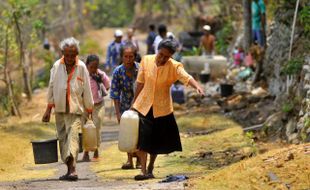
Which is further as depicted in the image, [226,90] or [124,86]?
[226,90]

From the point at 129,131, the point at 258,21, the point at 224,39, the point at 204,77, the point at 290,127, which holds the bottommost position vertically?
the point at 204,77

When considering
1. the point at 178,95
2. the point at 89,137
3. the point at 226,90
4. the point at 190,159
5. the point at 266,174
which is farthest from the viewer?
the point at 178,95

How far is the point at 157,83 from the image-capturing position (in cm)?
1009

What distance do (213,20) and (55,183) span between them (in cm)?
2150

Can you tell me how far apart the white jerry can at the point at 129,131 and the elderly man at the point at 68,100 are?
714 mm

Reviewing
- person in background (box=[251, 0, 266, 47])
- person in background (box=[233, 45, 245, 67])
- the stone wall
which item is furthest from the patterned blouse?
person in background (box=[233, 45, 245, 67])

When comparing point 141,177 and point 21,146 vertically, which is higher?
point 141,177

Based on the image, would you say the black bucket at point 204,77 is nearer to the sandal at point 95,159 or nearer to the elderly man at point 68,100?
the sandal at point 95,159

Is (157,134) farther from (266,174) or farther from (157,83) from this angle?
(266,174)

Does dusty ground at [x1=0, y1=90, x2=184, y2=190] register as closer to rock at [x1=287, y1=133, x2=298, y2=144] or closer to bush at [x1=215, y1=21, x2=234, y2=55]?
rock at [x1=287, y1=133, x2=298, y2=144]

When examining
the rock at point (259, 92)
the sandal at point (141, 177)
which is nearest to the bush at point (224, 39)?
the rock at point (259, 92)

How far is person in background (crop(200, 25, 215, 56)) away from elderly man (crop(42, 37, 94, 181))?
46.6 ft

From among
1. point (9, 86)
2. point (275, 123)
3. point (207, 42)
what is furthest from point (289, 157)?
point (207, 42)

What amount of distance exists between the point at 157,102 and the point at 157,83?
243 mm
